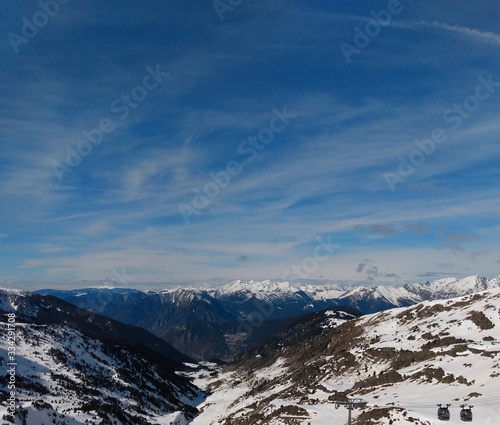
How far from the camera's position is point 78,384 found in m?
86.3

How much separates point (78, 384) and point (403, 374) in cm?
6630

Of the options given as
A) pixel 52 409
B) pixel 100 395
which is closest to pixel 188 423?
pixel 100 395

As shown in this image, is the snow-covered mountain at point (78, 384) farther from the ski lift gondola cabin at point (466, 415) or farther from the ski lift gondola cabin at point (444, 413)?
the ski lift gondola cabin at point (466, 415)

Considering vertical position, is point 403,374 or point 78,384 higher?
point 403,374

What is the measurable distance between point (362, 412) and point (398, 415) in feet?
20.9

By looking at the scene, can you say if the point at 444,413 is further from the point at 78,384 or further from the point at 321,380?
the point at 78,384

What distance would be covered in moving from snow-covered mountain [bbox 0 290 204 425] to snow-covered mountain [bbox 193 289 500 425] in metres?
15.3

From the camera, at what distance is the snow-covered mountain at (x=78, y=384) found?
208 ft

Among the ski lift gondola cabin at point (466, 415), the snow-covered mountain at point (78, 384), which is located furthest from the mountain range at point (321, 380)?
the ski lift gondola cabin at point (466, 415)

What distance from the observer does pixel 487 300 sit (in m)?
93.6

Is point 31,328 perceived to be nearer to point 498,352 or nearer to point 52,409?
point 52,409

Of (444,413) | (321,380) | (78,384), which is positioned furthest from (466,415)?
(78,384)

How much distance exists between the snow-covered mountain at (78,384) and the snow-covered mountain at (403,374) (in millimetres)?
15252

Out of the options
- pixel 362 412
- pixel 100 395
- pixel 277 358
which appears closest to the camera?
pixel 362 412
